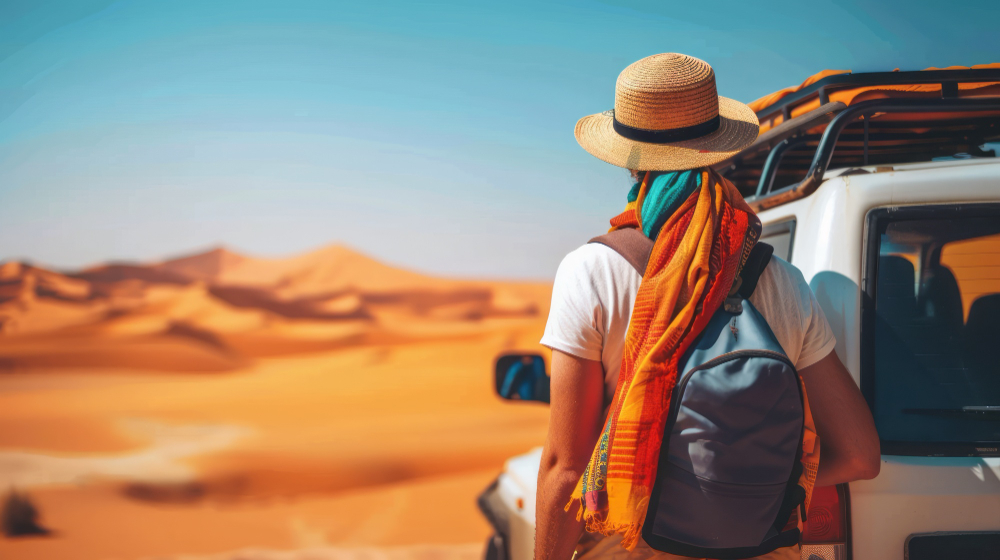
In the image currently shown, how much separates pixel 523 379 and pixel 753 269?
2.00 ft

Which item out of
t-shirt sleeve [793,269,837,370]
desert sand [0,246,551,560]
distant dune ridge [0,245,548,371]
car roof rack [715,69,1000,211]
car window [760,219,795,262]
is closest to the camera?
t-shirt sleeve [793,269,837,370]

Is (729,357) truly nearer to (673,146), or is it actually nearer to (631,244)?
(631,244)

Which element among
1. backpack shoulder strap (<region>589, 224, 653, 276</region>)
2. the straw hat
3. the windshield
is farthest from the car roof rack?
backpack shoulder strap (<region>589, 224, 653, 276</region>)

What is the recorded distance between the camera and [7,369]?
18.7 metres

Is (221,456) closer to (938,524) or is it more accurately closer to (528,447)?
(528,447)

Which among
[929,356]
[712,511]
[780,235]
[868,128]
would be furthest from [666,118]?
[868,128]

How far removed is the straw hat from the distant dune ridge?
19.7 meters

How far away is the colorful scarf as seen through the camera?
1.16 m

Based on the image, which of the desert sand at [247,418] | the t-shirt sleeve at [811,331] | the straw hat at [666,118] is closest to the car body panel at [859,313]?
the t-shirt sleeve at [811,331]

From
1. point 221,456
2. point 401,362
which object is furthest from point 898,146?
point 401,362

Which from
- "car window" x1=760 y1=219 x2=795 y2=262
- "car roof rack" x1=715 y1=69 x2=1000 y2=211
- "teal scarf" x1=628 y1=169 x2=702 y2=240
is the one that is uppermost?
"car roof rack" x1=715 y1=69 x2=1000 y2=211

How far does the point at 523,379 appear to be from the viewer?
1607 millimetres

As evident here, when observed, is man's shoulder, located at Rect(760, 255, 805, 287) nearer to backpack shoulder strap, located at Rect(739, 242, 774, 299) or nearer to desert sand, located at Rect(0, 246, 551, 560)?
backpack shoulder strap, located at Rect(739, 242, 774, 299)

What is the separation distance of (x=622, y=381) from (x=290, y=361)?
2080cm
